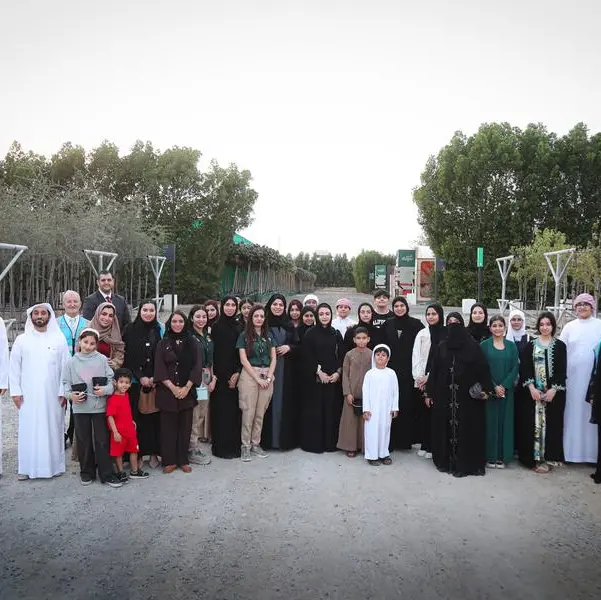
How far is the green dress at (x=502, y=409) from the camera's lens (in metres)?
4.92

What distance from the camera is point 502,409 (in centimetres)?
495

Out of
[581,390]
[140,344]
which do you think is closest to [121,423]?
[140,344]

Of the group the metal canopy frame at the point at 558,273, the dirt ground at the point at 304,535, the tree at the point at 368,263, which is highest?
the tree at the point at 368,263

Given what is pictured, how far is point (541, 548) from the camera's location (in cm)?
345

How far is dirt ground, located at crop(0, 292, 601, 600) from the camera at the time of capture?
3.00 m

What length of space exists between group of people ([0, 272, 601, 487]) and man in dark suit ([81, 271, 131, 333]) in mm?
15

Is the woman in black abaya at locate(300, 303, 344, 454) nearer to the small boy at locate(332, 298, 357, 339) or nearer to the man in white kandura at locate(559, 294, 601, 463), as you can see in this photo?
the small boy at locate(332, 298, 357, 339)

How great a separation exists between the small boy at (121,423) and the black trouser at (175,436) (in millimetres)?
250

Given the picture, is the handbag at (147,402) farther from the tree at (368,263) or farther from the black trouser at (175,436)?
the tree at (368,263)

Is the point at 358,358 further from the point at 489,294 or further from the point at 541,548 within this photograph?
the point at 489,294

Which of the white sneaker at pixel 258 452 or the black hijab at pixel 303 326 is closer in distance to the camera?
the white sneaker at pixel 258 452

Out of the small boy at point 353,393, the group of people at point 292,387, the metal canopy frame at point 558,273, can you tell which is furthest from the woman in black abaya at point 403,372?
the metal canopy frame at point 558,273

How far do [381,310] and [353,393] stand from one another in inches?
40.6

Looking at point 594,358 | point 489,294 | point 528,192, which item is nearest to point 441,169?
point 528,192
